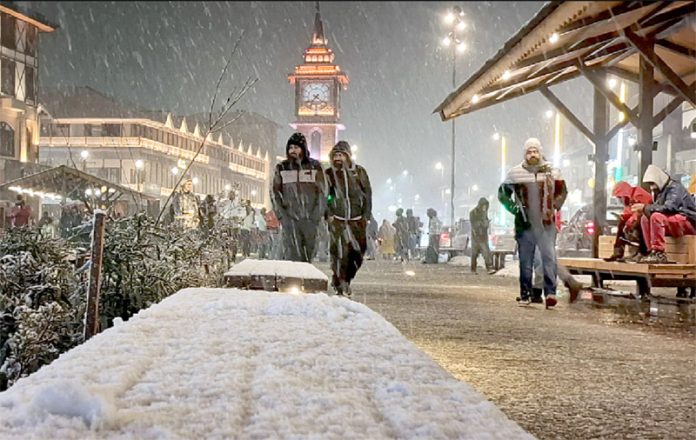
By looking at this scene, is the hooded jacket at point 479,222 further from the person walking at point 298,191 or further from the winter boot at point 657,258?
the person walking at point 298,191

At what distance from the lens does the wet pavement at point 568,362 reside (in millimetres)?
3562

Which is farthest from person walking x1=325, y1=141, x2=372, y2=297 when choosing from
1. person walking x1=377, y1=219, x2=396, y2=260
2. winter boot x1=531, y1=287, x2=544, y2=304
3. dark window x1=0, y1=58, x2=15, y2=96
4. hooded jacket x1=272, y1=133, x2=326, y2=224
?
dark window x1=0, y1=58, x2=15, y2=96

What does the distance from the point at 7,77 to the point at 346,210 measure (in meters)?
40.3

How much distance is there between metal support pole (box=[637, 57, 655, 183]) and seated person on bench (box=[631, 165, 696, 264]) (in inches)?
65.9

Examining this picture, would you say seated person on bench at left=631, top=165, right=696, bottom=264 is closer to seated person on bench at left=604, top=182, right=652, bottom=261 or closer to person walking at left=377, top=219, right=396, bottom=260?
seated person on bench at left=604, top=182, right=652, bottom=261

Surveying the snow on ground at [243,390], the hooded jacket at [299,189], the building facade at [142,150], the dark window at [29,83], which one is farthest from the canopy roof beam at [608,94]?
the building facade at [142,150]

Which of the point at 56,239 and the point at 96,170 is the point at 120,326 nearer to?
the point at 56,239

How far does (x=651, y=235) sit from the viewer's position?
9.93 metres

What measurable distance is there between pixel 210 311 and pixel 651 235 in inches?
274

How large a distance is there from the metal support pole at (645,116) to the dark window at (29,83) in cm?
4069

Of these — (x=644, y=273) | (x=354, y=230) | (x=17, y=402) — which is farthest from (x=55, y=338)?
(x=644, y=273)

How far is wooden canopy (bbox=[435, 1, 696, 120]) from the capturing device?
8.50 metres

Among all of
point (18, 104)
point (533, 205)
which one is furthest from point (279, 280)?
point (18, 104)

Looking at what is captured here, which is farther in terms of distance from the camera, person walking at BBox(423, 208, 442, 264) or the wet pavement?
person walking at BBox(423, 208, 442, 264)
